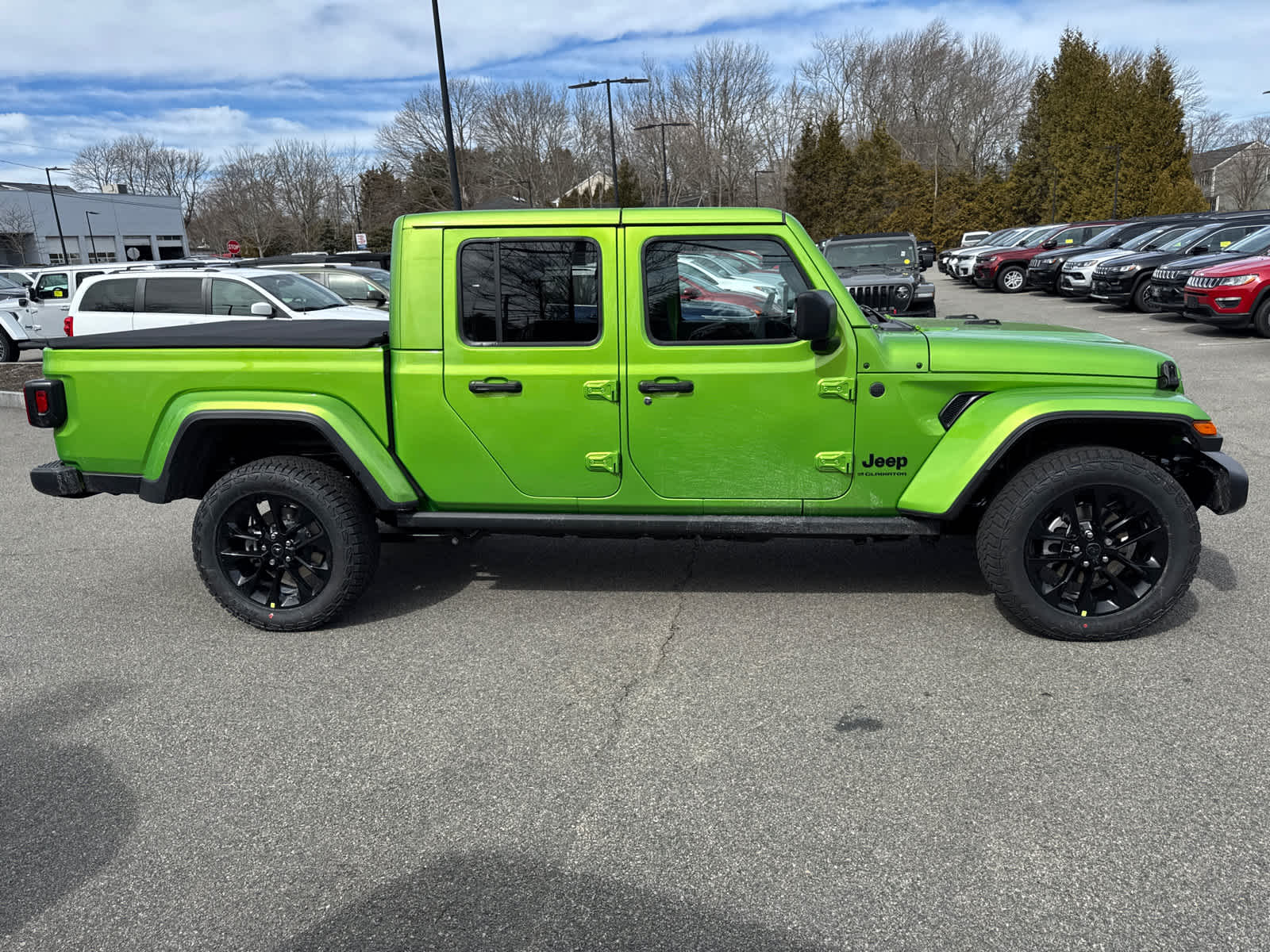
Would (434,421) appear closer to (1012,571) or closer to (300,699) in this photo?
(300,699)

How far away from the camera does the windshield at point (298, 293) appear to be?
39.5 ft

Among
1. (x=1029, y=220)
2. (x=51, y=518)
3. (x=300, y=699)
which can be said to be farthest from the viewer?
(x=1029, y=220)

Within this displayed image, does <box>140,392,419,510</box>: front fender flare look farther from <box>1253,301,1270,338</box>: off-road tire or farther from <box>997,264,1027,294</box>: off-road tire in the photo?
A: <box>997,264,1027,294</box>: off-road tire

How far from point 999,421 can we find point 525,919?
2749 millimetres

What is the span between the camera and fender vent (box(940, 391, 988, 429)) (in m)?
4.18

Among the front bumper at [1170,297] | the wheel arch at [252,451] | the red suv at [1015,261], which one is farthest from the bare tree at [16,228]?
the wheel arch at [252,451]

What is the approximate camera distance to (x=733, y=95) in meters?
72.2

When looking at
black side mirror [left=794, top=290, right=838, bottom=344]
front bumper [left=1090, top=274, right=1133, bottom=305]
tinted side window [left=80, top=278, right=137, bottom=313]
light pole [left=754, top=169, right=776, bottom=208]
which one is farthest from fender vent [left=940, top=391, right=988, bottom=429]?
light pole [left=754, top=169, right=776, bottom=208]

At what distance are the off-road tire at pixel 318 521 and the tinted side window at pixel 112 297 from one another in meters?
9.05

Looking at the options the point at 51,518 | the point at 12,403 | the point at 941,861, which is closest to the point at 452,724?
the point at 941,861

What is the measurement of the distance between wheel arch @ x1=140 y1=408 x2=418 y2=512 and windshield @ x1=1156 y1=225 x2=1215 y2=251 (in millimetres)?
18765

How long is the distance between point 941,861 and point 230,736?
8.30ft

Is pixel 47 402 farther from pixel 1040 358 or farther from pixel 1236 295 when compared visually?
pixel 1236 295

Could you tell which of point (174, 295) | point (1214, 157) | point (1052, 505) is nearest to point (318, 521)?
point (1052, 505)
